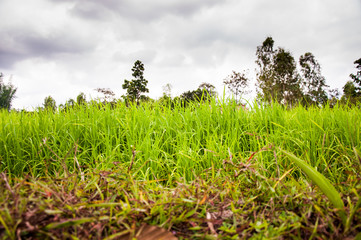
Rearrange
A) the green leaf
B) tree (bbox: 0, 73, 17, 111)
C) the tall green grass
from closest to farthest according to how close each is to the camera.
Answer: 1. the green leaf
2. the tall green grass
3. tree (bbox: 0, 73, 17, 111)

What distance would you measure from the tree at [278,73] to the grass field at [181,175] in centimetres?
2217

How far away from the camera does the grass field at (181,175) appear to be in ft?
2.75

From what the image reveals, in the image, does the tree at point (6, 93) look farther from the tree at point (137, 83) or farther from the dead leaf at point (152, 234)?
the dead leaf at point (152, 234)

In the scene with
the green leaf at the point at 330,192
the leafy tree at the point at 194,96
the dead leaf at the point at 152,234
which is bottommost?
the dead leaf at the point at 152,234

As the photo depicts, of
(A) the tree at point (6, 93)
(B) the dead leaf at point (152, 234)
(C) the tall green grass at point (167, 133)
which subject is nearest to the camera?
(B) the dead leaf at point (152, 234)

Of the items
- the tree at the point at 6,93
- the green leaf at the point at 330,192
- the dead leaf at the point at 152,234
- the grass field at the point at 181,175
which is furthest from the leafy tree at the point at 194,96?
the tree at the point at 6,93

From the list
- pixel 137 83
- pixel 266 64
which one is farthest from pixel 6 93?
pixel 266 64

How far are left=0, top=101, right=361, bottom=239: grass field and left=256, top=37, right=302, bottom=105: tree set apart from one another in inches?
873

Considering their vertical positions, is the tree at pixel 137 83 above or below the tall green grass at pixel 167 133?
above

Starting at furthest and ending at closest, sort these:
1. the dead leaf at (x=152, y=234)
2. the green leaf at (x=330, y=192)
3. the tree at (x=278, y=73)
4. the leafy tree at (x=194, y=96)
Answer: the tree at (x=278, y=73)
the leafy tree at (x=194, y=96)
the green leaf at (x=330, y=192)
the dead leaf at (x=152, y=234)

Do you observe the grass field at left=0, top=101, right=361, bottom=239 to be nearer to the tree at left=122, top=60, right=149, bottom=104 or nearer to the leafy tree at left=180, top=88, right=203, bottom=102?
the leafy tree at left=180, top=88, right=203, bottom=102

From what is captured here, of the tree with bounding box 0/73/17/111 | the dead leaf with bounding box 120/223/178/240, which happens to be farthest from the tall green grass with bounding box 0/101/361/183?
the tree with bounding box 0/73/17/111

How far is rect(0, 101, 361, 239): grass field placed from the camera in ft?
2.75

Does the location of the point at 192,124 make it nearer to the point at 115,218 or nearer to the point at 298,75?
the point at 115,218
